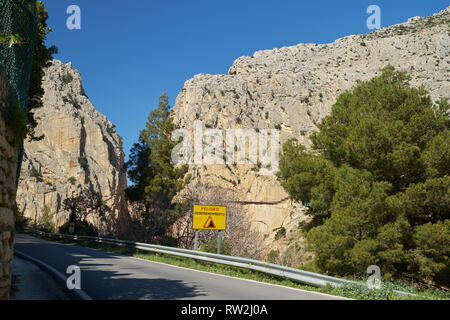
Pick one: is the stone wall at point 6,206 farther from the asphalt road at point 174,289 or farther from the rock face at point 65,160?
the rock face at point 65,160

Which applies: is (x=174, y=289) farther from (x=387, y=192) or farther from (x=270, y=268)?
(x=387, y=192)

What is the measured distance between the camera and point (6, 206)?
5.10 meters

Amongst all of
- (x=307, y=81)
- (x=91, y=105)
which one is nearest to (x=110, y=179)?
(x=91, y=105)

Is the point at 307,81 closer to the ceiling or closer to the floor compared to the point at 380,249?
closer to the ceiling

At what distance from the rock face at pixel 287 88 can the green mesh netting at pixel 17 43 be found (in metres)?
55.2

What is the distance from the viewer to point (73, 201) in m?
38.1

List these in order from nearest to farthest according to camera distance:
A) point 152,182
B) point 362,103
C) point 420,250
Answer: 1. point 420,250
2. point 362,103
3. point 152,182

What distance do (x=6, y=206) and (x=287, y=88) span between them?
75466mm

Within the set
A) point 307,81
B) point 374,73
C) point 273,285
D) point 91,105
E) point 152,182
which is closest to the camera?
point 273,285

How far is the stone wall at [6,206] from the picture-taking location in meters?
4.96

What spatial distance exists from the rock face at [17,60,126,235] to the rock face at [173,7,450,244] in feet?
55.7

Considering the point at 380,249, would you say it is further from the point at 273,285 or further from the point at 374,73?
the point at 374,73

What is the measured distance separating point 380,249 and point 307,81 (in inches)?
2654

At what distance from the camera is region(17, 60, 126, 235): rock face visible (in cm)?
6100
